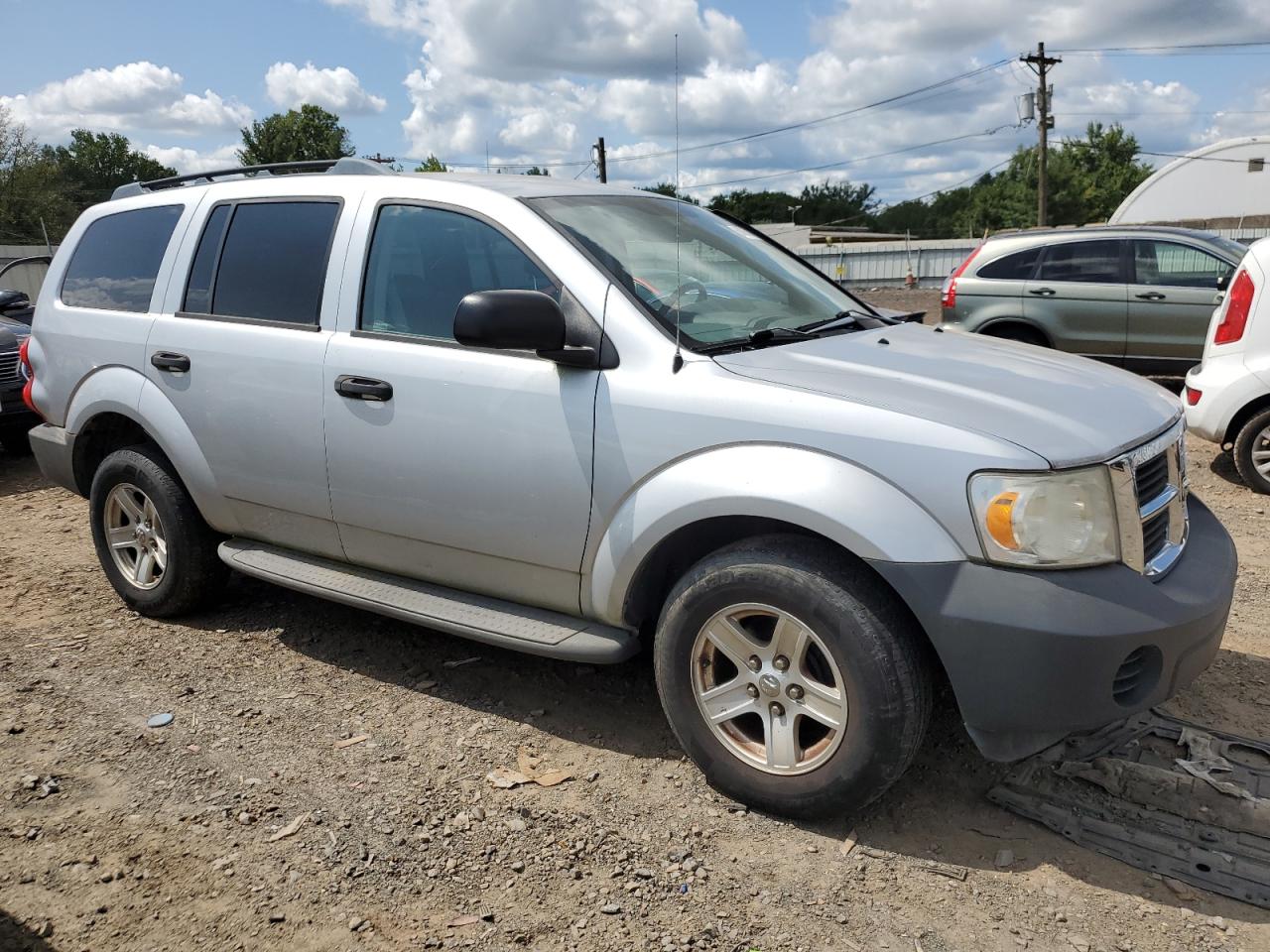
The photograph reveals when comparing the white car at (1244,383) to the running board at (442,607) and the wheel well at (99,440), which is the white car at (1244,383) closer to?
the running board at (442,607)

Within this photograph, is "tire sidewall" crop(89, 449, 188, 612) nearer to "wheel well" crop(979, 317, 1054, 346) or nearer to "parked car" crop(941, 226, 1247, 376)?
"parked car" crop(941, 226, 1247, 376)

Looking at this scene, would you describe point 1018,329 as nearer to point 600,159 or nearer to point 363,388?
point 363,388

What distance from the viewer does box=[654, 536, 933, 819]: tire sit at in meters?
2.79

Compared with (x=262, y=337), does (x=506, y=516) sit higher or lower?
lower

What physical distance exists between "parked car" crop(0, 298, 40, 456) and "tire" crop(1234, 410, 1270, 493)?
30.5ft

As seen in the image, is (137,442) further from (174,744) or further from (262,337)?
(174,744)

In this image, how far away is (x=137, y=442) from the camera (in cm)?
488

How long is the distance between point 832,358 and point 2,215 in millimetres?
60995

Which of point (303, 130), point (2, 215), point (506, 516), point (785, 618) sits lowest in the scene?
point (785, 618)

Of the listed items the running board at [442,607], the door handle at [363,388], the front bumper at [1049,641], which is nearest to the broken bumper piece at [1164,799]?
the front bumper at [1049,641]

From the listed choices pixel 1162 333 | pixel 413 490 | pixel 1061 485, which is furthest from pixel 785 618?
pixel 1162 333

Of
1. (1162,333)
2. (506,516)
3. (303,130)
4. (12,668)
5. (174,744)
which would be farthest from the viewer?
(303,130)

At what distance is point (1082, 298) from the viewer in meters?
9.91

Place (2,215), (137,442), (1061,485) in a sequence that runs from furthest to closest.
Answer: (2,215) < (137,442) < (1061,485)
